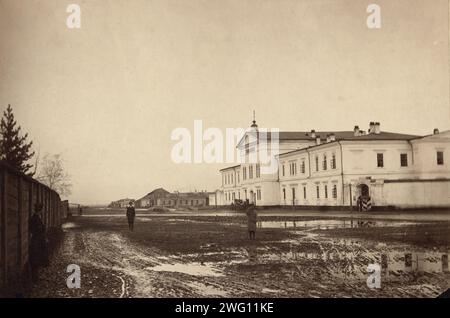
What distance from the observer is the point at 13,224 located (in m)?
6.80

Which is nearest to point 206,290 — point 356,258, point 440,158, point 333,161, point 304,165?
point 356,258

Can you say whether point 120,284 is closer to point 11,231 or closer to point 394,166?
point 11,231

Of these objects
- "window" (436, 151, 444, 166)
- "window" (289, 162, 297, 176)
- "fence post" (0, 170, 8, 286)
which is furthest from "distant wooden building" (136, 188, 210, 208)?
"window" (436, 151, 444, 166)

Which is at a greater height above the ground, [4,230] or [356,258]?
[4,230]

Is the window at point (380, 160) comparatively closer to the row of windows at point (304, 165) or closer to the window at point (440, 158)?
the row of windows at point (304, 165)

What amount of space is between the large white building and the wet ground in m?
5.88

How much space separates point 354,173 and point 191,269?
2355cm

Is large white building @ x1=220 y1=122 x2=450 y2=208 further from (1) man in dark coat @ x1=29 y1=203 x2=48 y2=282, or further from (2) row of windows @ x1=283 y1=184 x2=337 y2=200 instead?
(1) man in dark coat @ x1=29 y1=203 x2=48 y2=282

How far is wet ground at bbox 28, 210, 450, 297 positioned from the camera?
6.68m

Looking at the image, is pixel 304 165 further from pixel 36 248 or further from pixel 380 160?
pixel 36 248

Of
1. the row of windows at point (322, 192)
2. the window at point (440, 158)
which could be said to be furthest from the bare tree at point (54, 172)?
the row of windows at point (322, 192)

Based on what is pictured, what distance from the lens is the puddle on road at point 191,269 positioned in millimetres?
7867
